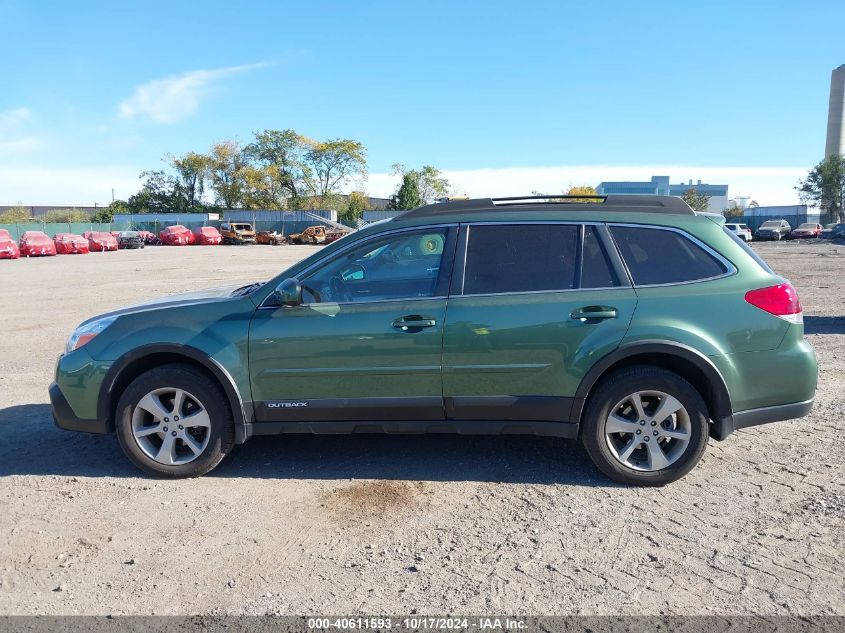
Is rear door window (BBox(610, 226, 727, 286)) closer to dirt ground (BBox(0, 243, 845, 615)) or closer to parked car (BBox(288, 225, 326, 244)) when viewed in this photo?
dirt ground (BBox(0, 243, 845, 615))

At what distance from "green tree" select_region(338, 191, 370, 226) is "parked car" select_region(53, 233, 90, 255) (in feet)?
127

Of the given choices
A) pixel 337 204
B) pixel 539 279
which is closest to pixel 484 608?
pixel 539 279

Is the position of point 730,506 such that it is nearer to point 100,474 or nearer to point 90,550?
point 90,550

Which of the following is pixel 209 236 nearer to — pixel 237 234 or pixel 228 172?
pixel 237 234

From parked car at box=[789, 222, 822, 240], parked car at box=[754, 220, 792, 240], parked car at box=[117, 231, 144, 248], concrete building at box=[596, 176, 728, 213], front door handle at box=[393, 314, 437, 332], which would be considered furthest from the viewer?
concrete building at box=[596, 176, 728, 213]

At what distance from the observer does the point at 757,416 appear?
4.21m

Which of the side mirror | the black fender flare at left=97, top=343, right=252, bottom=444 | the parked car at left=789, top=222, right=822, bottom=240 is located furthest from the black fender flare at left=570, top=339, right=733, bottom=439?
the parked car at left=789, top=222, right=822, bottom=240

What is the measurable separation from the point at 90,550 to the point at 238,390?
125 centimetres

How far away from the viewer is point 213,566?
3371 millimetres

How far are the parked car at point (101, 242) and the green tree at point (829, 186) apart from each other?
72167 millimetres

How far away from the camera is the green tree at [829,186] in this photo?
241 ft

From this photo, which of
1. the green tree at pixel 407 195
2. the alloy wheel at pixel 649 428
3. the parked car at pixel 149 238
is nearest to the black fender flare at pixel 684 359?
the alloy wheel at pixel 649 428

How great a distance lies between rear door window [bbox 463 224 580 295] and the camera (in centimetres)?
430

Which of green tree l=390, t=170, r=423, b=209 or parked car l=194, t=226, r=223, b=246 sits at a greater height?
green tree l=390, t=170, r=423, b=209
